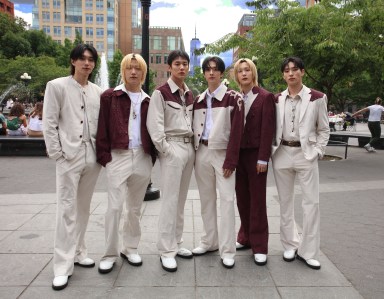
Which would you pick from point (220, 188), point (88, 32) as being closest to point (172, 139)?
point (220, 188)

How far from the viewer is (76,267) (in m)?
3.77

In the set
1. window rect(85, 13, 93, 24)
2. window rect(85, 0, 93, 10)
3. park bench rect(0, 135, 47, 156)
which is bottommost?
park bench rect(0, 135, 47, 156)

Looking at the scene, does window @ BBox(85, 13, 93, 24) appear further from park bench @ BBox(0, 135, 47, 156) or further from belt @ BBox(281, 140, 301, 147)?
belt @ BBox(281, 140, 301, 147)

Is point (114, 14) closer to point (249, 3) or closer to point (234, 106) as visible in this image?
point (249, 3)

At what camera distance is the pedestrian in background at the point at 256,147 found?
150 inches

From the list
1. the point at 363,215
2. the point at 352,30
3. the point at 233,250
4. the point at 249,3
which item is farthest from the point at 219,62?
the point at 249,3

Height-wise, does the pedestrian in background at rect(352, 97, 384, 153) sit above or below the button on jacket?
below

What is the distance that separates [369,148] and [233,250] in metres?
12.1

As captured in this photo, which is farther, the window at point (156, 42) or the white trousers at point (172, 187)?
the window at point (156, 42)

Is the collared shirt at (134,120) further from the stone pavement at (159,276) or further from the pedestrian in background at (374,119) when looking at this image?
the pedestrian in background at (374,119)

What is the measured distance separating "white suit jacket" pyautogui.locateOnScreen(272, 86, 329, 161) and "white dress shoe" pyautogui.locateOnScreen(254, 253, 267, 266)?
107cm

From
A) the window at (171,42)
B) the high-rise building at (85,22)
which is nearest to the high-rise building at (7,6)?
the high-rise building at (85,22)

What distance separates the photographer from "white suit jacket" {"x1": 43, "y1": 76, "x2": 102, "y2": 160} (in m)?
3.39

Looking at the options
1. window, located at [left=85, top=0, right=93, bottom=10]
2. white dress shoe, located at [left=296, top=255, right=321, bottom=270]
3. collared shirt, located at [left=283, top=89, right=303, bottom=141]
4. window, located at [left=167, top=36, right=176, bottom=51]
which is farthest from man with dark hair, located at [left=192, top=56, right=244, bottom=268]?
window, located at [left=85, top=0, right=93, bottom=10]
